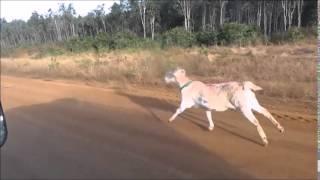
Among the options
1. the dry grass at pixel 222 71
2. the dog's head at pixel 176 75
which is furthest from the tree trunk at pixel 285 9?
the dog's head at pixel 176 75

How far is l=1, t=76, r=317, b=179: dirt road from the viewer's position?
6745mm

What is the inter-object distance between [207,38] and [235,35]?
2.54m

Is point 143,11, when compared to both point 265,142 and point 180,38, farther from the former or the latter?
point 265,142

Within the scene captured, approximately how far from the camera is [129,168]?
699cm

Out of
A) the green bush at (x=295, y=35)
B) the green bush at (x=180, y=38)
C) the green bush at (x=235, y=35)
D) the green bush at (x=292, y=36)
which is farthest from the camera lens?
the green bush at (x=235, y=35)

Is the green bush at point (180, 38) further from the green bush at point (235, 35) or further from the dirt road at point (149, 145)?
the dirt road at point (149, 145)

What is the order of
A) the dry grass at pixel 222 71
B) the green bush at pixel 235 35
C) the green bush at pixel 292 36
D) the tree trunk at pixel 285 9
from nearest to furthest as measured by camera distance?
the dry grass at pixel 222 71 → the green bush at pixel 292 36 → the green bush at pixel 235 35 → the tree trunk at pixel 285 9

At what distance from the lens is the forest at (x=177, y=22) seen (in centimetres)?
3238

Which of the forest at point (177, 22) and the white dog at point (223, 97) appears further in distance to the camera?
the forest at point (177, 22)

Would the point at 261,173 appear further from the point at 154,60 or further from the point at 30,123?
the point at 154,60

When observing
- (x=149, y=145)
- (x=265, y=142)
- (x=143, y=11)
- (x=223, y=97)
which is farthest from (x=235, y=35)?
(x=265, y=142)

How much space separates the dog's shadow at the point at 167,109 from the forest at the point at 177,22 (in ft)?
43.3

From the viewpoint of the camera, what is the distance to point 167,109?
36.6ft

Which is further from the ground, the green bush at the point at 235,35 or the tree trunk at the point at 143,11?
the tree trunk at the point at 143,11
